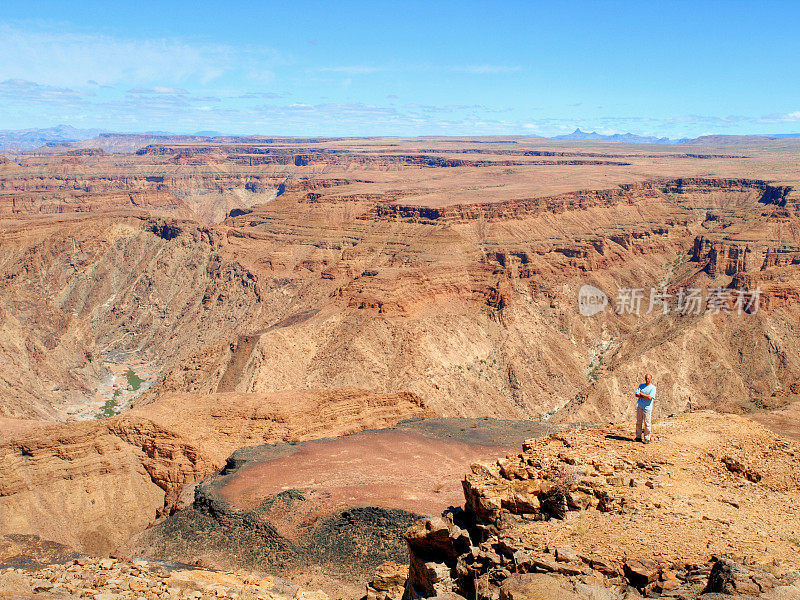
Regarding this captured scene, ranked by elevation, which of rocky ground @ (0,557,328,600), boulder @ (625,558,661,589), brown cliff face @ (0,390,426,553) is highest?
boulder @ (625,558,661,589)

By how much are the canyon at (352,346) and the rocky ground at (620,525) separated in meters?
0.26

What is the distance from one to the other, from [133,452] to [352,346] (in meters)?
24.6

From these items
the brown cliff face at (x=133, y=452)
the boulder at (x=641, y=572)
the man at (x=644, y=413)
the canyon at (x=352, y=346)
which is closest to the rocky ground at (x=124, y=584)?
the canyon at (x=352, y=346)

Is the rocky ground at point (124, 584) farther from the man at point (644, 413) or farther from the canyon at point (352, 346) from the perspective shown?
the man at point (644, 413)

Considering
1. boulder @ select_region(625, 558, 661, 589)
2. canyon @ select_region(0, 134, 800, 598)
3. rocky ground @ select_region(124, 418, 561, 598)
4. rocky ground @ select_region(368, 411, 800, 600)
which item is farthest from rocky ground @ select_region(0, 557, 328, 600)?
boulder @ select_region(625, 558, 661, 589)

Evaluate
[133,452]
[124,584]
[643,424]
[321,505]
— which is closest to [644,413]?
[643,424]

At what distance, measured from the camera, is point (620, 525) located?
13.0 m

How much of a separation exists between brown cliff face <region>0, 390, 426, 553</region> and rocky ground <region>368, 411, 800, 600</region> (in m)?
19.6

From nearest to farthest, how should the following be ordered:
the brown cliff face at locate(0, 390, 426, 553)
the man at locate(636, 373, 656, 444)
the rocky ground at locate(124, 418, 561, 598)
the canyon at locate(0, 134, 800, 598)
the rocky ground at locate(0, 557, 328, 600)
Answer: the man at locate(636, 373, 656, 444)
the rocky ground at locate(0, 557, 328, 600)
the rocky ground at locate(124, 418, 561, 598)
the canyon at locate(0, 134, 800, 598)
the brown cliff face at locate(0, 390, 426, 553)

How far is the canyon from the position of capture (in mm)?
28672

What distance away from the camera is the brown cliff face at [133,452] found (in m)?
30.8

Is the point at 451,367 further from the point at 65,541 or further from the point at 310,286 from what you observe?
the point at 65,541

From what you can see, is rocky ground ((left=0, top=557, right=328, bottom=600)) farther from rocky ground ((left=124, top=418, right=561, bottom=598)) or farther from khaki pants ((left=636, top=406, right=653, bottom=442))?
khaki pants ((left=636, top=406, right=653, bottom=442))

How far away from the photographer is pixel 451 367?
5881 cm
